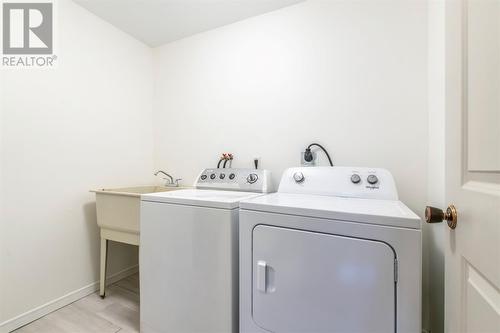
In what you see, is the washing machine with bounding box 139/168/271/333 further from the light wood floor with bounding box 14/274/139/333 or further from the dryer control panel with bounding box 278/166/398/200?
the dryer control panel with bounding box 278/166/398/200

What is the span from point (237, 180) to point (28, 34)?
1780 mm

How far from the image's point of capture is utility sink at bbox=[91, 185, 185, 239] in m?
1.60

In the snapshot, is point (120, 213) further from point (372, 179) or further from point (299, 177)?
point (372, 179)

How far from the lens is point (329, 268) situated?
2.83ft

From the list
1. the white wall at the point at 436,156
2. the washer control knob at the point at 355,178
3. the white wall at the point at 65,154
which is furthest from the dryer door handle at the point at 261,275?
the white wall at the point at 65,154

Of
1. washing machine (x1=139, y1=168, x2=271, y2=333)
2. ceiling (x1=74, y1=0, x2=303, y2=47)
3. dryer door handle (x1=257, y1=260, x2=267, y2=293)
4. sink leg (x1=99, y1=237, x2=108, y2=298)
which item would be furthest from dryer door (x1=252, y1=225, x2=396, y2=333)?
ceiling (x1=74, y1=0, x2=303, y2=47)

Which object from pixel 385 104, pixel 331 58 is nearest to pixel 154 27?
pixel 331 58

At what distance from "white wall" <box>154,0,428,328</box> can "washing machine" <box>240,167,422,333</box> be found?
21.4 inches

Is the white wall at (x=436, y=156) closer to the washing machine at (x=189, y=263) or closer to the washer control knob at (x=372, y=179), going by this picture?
the washer control knob at (x=372, y=179)

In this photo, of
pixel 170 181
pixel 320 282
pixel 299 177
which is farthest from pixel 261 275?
pixel 170 181

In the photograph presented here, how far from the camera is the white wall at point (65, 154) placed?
1.46m

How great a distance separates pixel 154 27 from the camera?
6.77 ft

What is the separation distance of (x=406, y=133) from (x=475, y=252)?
104 centimetres

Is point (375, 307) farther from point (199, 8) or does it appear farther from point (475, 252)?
point (199, 8)
